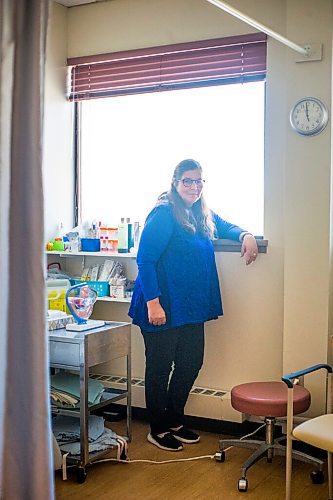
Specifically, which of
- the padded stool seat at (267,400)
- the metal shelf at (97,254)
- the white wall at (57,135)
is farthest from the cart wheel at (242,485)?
the white wall at (57,135)

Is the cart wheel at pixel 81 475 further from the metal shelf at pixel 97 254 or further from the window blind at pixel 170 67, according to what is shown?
the window blind at pixel 170 67

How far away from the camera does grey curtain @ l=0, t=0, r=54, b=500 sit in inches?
86.8

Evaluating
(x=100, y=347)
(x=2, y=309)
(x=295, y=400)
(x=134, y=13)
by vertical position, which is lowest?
(x=295, y=400)

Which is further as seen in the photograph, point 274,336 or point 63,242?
point 63,242

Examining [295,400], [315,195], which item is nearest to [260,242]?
[315,195]

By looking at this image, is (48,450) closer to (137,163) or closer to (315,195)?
(315,195)

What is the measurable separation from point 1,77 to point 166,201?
178 cm

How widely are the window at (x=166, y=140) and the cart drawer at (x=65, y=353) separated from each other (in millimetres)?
1307

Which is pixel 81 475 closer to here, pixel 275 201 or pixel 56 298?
pixel 56 298

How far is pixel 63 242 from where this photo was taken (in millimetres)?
4617

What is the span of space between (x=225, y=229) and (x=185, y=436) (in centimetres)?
122

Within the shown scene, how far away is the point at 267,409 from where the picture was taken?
134 inches

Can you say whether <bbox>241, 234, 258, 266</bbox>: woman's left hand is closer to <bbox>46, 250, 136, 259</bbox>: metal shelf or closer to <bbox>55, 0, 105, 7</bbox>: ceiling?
<bbox>46, 250, 136, 259</bbox>: metal shelf

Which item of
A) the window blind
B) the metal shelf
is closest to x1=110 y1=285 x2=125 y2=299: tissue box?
the metal shelf
